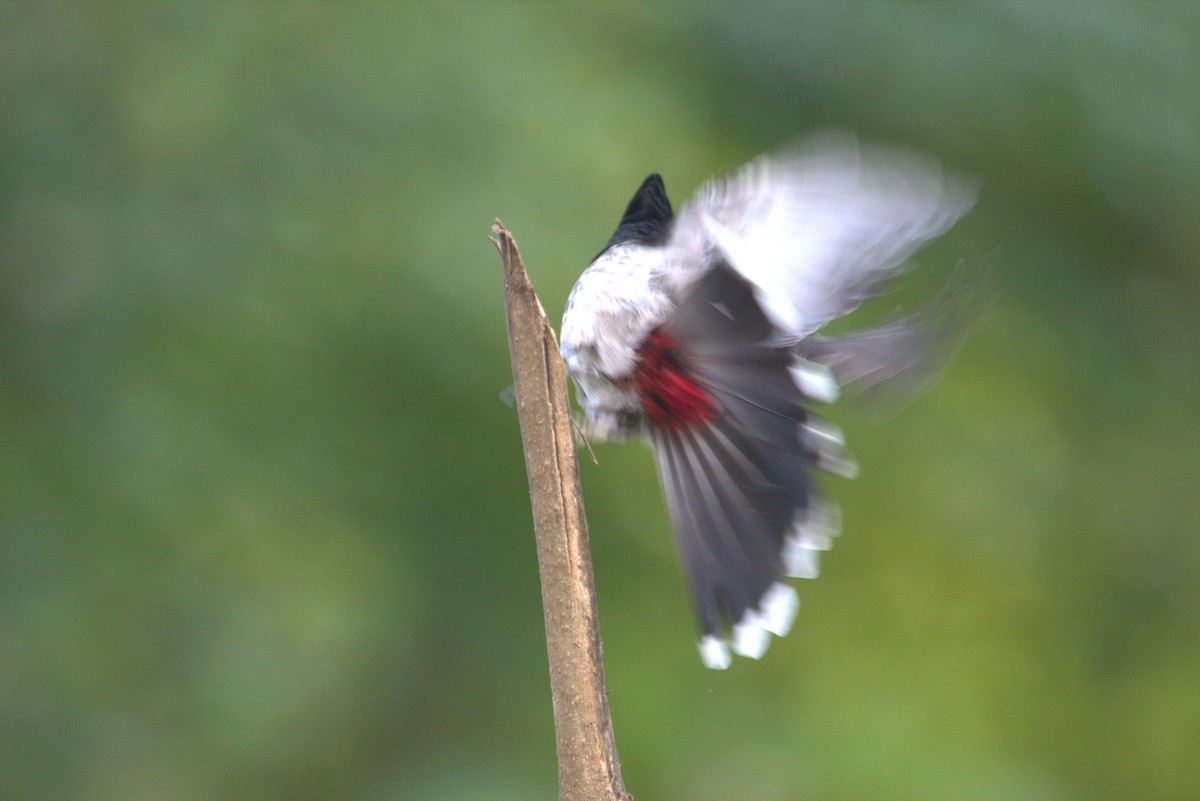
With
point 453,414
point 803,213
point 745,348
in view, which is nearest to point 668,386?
point 745,348

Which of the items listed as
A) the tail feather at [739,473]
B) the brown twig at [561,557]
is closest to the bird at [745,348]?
the tail feather at [739,473]

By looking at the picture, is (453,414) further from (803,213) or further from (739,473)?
(803,213)

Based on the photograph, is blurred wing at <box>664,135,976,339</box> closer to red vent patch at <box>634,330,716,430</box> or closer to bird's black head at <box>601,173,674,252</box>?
red vent patch at <box>634,330,716,430</box>

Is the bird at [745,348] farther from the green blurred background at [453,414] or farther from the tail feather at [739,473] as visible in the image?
the green blurred background at [453,414]

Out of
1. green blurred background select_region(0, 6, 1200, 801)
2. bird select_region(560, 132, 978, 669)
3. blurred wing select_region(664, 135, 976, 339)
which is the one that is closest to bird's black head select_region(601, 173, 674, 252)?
bird select_region(560, 132, 978, 669)

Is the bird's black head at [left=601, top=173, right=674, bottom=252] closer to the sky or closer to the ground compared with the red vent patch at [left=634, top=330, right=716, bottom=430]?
closer to the sky

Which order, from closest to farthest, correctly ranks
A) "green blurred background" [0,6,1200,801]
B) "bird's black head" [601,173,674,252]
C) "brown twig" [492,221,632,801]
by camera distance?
"brown twig" [492,221,632,801] < "bird's black head" [601,173,674,252] < "green blurred background" [0,6,1200,801]

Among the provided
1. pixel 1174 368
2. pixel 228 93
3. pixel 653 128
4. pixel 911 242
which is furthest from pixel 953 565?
pixel 228 93

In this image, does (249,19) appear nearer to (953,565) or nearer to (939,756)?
A: (953,565)
